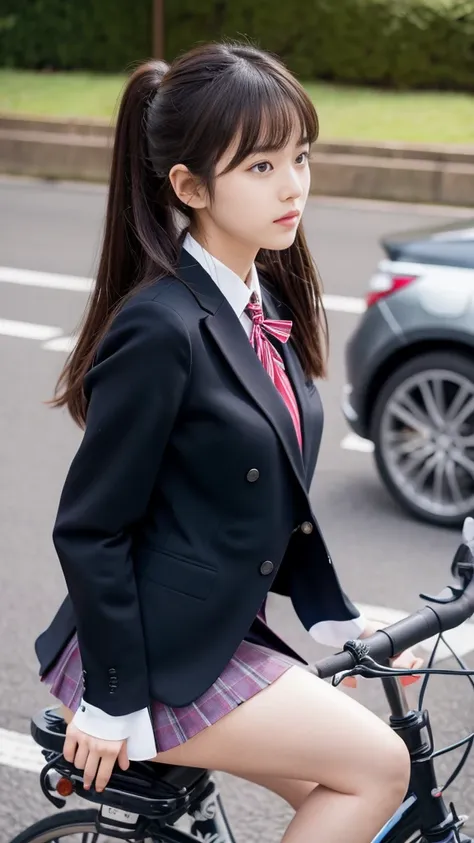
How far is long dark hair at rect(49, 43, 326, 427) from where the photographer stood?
2188 mm

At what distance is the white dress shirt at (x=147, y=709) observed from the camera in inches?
86.3

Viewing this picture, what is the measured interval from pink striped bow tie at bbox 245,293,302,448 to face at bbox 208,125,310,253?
0.53 ft

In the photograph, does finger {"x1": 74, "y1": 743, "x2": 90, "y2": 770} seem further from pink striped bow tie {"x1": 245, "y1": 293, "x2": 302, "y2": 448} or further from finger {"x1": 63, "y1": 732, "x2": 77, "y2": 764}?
pink striped bow tie {"x1": 245, "y1": 293, "x2": 302, "y2": 448}

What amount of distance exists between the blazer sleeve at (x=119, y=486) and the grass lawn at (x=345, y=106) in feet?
44.7

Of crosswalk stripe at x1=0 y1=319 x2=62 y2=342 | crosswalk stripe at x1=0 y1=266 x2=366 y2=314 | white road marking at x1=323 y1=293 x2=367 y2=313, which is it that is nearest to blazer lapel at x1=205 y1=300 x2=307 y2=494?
crosswalk stripe at x1=0 y1=319 x2=62 y2=342

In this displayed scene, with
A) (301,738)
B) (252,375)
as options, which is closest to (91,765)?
(301,738)

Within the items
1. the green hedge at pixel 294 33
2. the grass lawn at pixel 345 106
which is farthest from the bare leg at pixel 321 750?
the green hedge at pixel 294 33

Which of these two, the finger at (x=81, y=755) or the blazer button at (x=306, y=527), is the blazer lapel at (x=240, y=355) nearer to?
the blazer button at (x=306, y=527)

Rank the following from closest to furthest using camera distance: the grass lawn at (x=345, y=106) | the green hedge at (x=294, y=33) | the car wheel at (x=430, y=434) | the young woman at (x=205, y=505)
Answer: the young woman at (x=205, y=505)
the car wheel at (x=430, y=434)
the grass lawn at (x=345, y=106)
the green hedge at (x=294, y=33)

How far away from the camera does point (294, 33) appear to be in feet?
59.1

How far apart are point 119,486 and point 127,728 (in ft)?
1.27

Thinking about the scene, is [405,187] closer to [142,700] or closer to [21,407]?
[21,407]

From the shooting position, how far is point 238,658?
229 centimetres

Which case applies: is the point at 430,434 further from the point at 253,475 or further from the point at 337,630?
the point at 253,475
